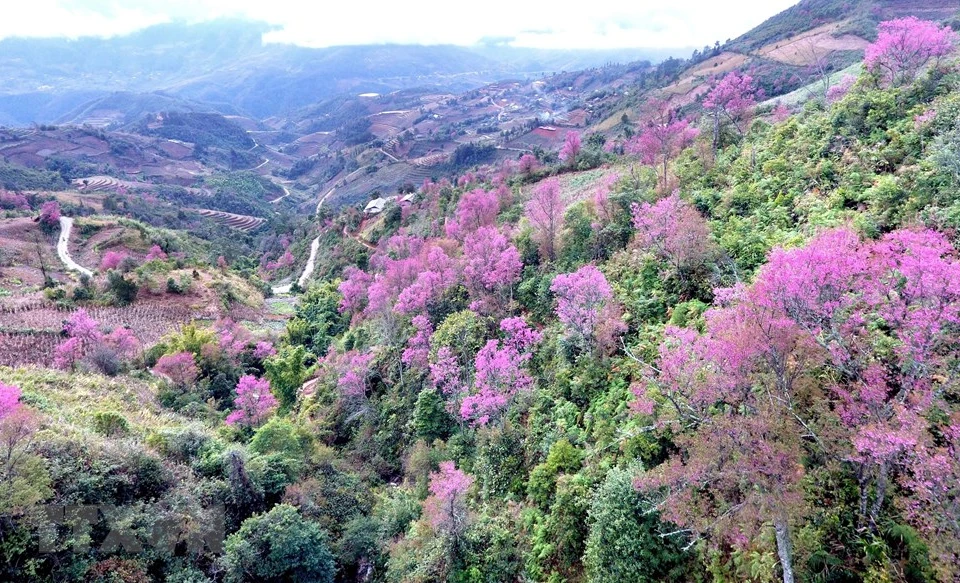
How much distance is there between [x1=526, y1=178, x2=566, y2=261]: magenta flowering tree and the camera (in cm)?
2902

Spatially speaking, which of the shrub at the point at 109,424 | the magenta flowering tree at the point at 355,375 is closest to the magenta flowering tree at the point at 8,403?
the shrub at the point at 109,424

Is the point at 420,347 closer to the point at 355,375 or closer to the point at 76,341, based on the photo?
the point at 355,375

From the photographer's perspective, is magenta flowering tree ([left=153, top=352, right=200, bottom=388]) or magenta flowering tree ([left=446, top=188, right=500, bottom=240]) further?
magenta flowering tree ([left=446, top=188, right=500, bottom=240])

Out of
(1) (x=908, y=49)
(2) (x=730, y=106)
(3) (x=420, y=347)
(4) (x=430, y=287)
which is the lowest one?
(3) (x=420, y=347)

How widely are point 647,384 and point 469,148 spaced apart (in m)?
138

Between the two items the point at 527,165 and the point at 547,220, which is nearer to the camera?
the point at 547,220

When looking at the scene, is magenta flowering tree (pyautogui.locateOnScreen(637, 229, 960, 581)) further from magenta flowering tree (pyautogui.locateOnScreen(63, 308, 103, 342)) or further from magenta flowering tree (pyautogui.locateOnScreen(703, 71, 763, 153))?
magenta flowering tree (pyautogui.locateOnScreen(63, 308, 103, 342))

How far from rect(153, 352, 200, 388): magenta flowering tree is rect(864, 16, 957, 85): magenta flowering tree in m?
45.5

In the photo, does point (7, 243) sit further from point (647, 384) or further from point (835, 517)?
point (835, 517)

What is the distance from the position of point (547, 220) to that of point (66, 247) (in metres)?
81.8

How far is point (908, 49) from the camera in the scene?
21703mm

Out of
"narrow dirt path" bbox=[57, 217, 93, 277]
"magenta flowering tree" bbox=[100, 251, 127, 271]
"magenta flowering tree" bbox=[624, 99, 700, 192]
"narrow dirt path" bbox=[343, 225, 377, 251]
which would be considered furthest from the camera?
"narrow dirt path" bbox=[57, 217, 93, 277]

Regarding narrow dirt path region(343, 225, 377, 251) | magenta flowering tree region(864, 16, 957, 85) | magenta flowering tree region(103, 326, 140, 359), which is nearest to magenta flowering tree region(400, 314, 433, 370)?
magenta flowering tree region(103, 326, 140, 359)

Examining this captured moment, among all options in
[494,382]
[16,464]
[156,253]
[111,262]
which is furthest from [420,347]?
[156,253]
